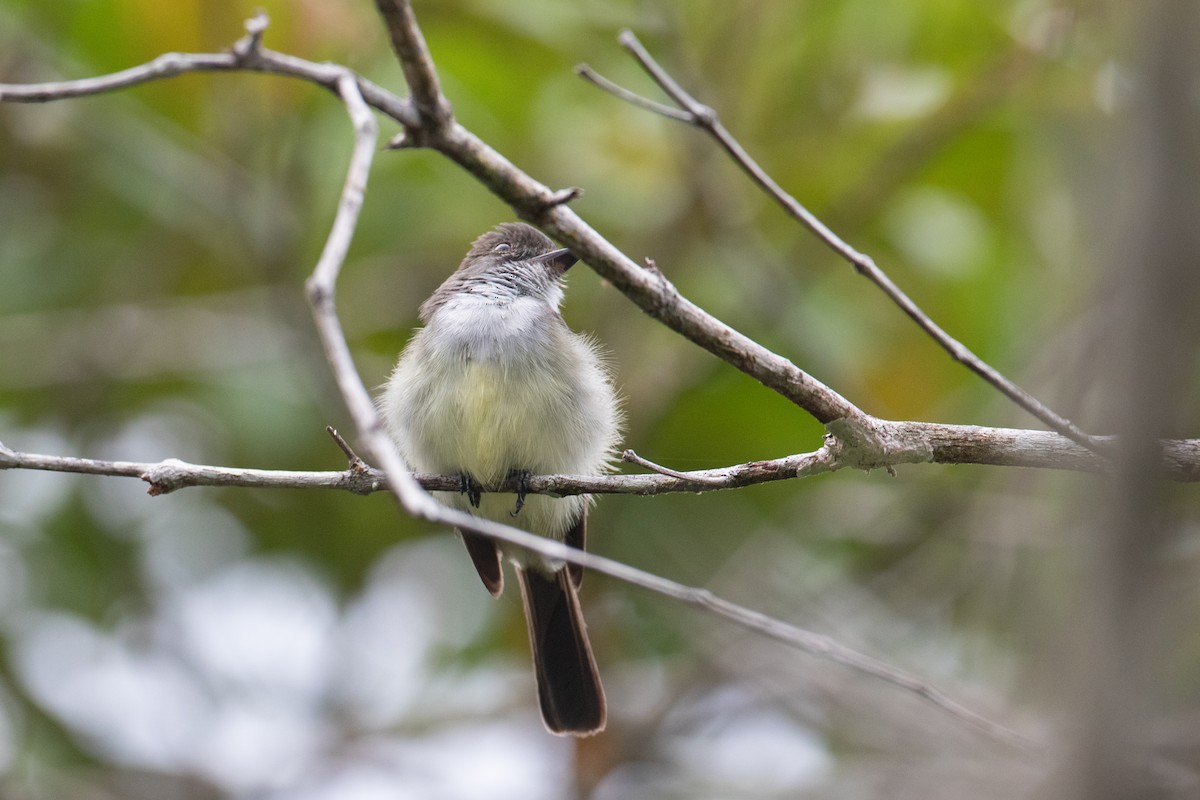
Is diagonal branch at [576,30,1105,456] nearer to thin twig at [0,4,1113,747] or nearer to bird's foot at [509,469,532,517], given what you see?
thin twig at [0,4,1113,747]

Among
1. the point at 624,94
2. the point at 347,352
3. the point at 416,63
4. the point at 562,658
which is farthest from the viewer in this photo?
the point at 562,658

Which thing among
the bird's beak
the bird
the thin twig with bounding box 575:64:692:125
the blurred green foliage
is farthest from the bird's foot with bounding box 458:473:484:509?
the thin twig with bounding box 575:64:692:125

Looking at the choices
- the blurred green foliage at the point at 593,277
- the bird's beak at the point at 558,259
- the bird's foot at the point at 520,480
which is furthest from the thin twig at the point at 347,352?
the blurred green foliage at the point at 593,277

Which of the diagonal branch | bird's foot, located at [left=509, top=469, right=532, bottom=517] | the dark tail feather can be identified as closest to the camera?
the diagonal branch

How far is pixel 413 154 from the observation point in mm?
7516

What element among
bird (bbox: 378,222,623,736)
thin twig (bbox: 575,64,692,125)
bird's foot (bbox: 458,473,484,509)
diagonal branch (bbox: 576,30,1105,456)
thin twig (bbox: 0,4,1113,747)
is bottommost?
thin twig (bbox: 0,4,1113,747)

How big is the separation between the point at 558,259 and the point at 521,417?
1345 millimetres

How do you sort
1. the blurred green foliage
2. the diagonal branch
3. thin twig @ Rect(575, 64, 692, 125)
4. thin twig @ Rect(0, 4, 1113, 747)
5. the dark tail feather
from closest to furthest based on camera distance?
thin twig @ Rect(0, 4, 1113, 747) < the diagonal branch < thin twig @ Rect(575, 64, 692, 125) < the dark tail feather < the blurred green foliage

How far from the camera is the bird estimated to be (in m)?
5.21

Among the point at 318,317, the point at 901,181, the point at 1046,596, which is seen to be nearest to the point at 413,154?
the point at 901,181

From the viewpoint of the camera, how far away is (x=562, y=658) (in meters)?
6.11

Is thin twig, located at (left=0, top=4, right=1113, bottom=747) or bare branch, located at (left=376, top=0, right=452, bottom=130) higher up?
bare branch, located at (left=376, top=0, right=452, bottom=130)

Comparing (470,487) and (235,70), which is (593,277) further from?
(235,70)

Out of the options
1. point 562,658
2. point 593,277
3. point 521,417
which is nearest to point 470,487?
point 521,417
